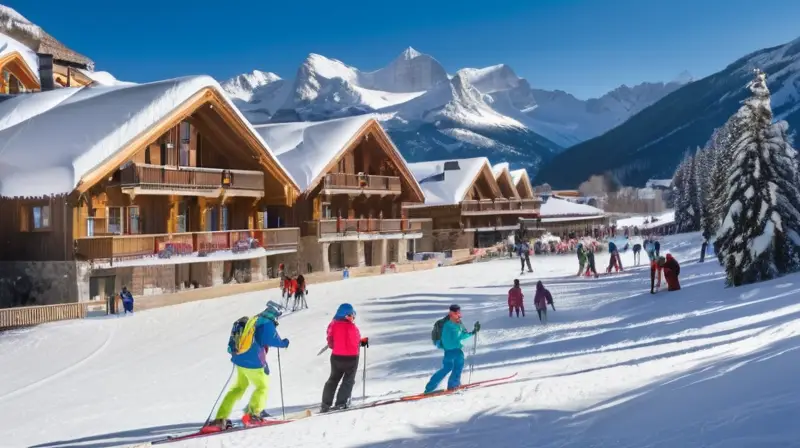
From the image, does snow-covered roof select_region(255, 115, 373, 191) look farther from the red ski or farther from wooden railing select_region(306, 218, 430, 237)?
the red ski

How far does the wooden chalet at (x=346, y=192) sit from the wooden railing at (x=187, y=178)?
16.3ft

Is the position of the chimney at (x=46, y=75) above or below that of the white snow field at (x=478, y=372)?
Result: above

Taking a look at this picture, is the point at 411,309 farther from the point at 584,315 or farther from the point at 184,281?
the point at 184,281

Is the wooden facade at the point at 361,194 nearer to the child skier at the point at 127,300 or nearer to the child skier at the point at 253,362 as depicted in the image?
the child skier at the point at 127,300

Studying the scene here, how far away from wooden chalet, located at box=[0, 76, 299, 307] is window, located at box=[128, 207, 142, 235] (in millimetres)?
53

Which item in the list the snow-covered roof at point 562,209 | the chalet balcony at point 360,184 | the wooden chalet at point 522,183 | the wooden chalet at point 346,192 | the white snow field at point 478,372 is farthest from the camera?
the snow-covered roof at point 562,209

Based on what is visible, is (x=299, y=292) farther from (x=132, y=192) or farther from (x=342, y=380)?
(x=342, y=380)

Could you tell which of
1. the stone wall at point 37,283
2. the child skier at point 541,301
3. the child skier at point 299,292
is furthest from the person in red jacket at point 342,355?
the stone wall at point 37,283

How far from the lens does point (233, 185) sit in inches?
1350

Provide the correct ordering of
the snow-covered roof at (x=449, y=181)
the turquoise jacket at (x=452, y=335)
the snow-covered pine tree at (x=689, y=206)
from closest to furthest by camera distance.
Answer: the turquoise jacket at (x=452, y=335) < the snow-covered roof at (x=449, y=181) < the snow-covered pine tree at (x=689, y=206)

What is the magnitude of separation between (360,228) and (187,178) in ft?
46.7

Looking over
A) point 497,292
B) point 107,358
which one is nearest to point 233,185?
point 497,292

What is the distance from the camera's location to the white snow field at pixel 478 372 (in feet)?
27.1

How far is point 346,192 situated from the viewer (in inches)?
1720
